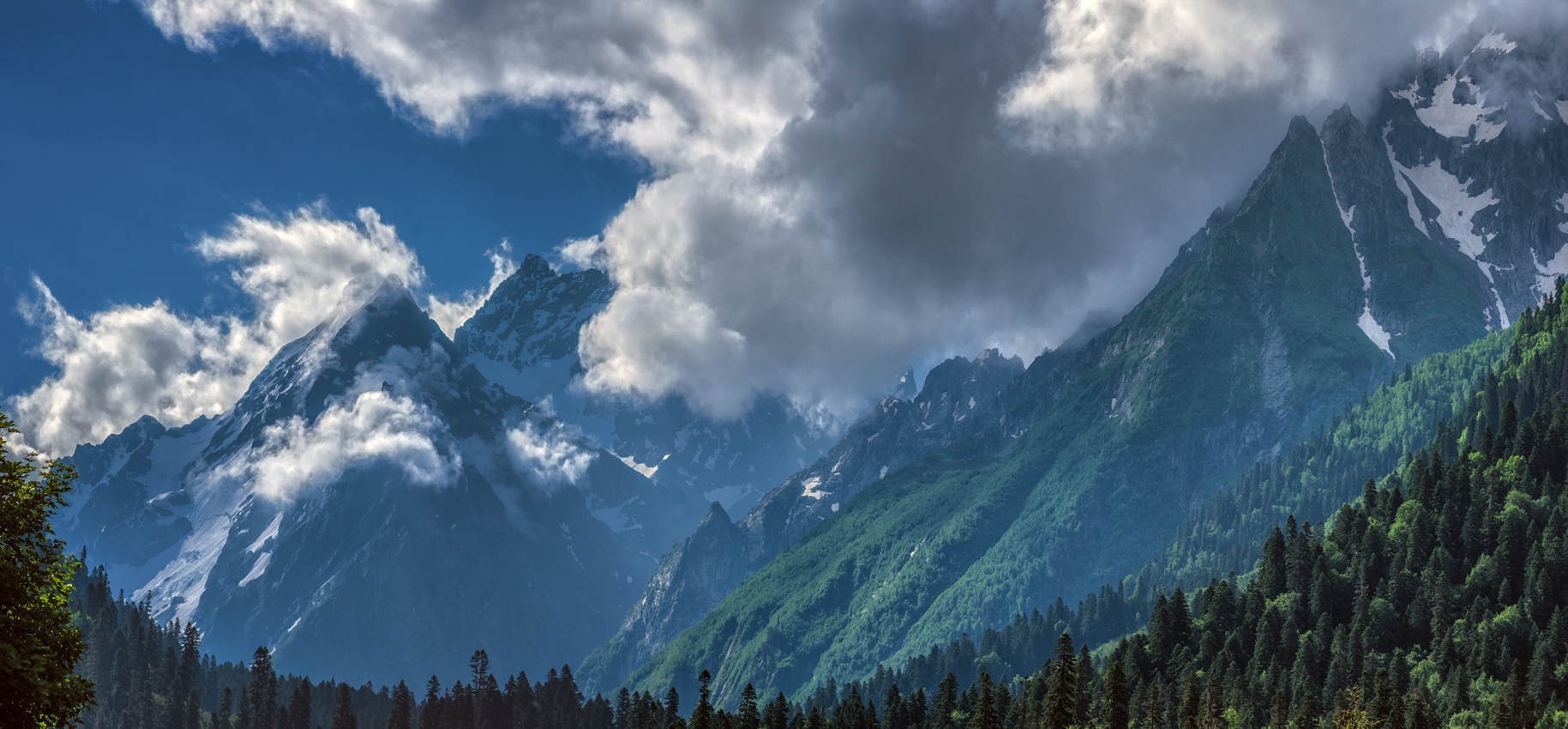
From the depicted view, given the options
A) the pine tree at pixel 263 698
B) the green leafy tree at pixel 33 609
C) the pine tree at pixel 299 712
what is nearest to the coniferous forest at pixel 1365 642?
the pine tree at pixel 299 712

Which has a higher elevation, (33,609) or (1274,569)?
(1274,569)

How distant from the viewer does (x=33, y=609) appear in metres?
43.6

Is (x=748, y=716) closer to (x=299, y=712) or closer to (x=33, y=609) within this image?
(x=299, y=712)

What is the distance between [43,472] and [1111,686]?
97.0 m

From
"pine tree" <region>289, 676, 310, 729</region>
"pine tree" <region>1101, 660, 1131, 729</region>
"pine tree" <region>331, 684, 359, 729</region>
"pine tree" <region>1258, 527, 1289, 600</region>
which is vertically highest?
"pine tree" <region>289, 676, 310, 729</region>

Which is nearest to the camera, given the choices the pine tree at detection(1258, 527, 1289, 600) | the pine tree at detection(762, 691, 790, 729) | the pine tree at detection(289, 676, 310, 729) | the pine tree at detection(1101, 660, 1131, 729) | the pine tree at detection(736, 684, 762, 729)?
the pine tree at detection(1101, 660, 1131, 729)

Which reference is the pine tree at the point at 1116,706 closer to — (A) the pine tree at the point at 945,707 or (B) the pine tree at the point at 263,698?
(A) the pine tree at the point at 945,707

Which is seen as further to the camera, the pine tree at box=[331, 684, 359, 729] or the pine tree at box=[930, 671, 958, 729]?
the pine tree at box=[331, 684, 359, 729]

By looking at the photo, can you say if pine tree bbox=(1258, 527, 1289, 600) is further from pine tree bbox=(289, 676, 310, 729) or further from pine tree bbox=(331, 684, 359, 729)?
pine tree bbox=(289, 676, 310, 729)

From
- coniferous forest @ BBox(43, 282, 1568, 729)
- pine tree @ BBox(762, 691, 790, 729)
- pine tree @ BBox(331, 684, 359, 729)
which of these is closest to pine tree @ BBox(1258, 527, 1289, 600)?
coniferous forest @ BBox(43, 282, 1568, 729)

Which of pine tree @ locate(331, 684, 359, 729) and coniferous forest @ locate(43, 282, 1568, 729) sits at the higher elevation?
pine tree @ locate(331, 684, 359, 729)

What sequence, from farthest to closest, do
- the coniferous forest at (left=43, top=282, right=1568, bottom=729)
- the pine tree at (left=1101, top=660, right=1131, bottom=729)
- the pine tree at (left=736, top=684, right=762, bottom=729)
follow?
the pine tree at (left=736, top=684, right=762, bottom=729) < the coniferous forest at (left=43, top=282, right=1568, bottom=729) < the pine tree at (left=1101, top=660, right=1131, bottom=729)

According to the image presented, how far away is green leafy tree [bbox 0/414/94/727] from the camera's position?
1635 inches

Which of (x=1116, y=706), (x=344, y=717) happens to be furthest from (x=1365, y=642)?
(x=344, y=717)
